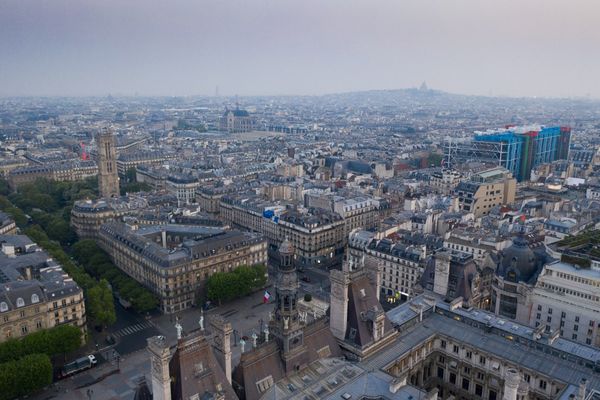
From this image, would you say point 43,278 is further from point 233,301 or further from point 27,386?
point 233,301

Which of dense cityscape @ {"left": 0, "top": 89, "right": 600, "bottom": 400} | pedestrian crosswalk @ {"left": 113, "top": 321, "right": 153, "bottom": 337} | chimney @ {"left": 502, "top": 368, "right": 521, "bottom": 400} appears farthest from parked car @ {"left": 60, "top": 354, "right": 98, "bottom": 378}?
chimney @ {"left": 502, "top": 368, "right": 521, "bottom": 400}

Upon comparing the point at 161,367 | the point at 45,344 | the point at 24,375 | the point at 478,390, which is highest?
the point at 161,367

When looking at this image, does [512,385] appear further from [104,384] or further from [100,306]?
[100,306]

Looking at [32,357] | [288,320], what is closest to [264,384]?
[288,320]

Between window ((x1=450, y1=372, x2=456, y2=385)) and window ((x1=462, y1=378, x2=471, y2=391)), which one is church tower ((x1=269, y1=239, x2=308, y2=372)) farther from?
window ((x1=462, y1=378, x2=471, y2=391))

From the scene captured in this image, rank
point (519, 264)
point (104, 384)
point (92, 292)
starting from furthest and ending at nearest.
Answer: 1. point (92, 292)
2. point (519, 264)
3. point (104, 384)

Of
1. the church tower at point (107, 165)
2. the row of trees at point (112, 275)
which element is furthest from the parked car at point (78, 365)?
the church tower at point (107, 165)

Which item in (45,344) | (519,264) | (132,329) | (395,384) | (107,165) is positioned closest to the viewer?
(395,384)

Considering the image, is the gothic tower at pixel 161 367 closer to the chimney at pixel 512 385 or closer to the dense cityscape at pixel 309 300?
the dense cityscape at pixel 309 300
